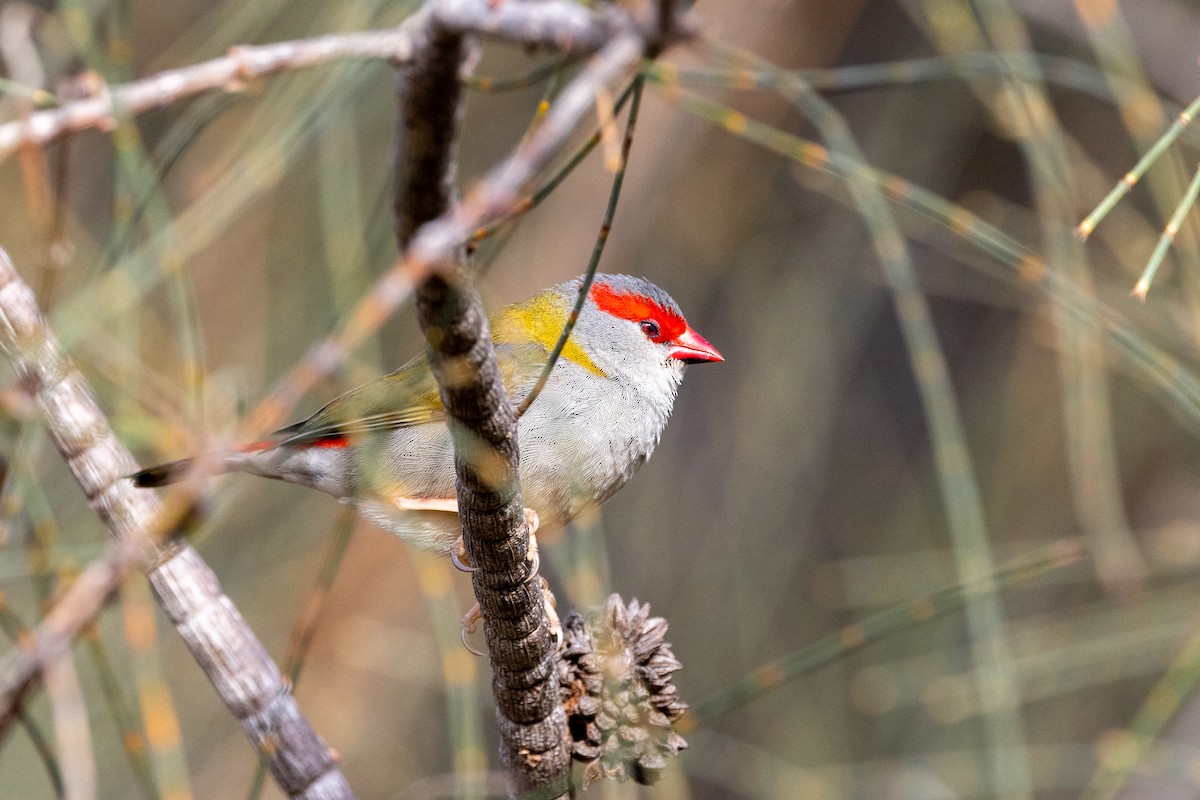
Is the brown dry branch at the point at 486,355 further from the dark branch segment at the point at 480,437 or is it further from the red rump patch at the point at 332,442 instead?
the red rump patch at the point at 332,442

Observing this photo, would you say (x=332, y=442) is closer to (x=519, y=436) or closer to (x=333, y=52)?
(x=519, y=436)

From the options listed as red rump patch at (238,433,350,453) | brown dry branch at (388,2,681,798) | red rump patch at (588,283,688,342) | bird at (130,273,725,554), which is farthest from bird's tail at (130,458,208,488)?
red rump patch at (588,283,688,342)

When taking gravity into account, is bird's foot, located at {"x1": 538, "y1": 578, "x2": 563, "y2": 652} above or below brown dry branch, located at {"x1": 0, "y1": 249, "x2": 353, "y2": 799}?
below

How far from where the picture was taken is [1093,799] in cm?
292

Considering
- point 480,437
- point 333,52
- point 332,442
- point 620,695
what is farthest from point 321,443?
point 333,52

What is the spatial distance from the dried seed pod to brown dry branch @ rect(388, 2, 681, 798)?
0.06 metres

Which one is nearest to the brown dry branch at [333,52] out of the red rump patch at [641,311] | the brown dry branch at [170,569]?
the brown dry branch at [170,569]

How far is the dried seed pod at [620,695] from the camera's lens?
8.76ft

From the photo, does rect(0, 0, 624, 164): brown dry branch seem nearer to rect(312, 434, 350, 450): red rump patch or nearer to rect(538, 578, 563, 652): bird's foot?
rect(538, 578, 563, 652): bird's foot

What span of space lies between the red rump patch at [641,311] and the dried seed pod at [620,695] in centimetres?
144

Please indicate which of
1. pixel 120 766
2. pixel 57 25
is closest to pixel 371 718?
pixel 120 766

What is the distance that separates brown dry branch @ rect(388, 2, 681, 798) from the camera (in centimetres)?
109

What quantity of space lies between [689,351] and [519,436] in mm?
962

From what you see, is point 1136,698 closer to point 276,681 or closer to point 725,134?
point 725,134
